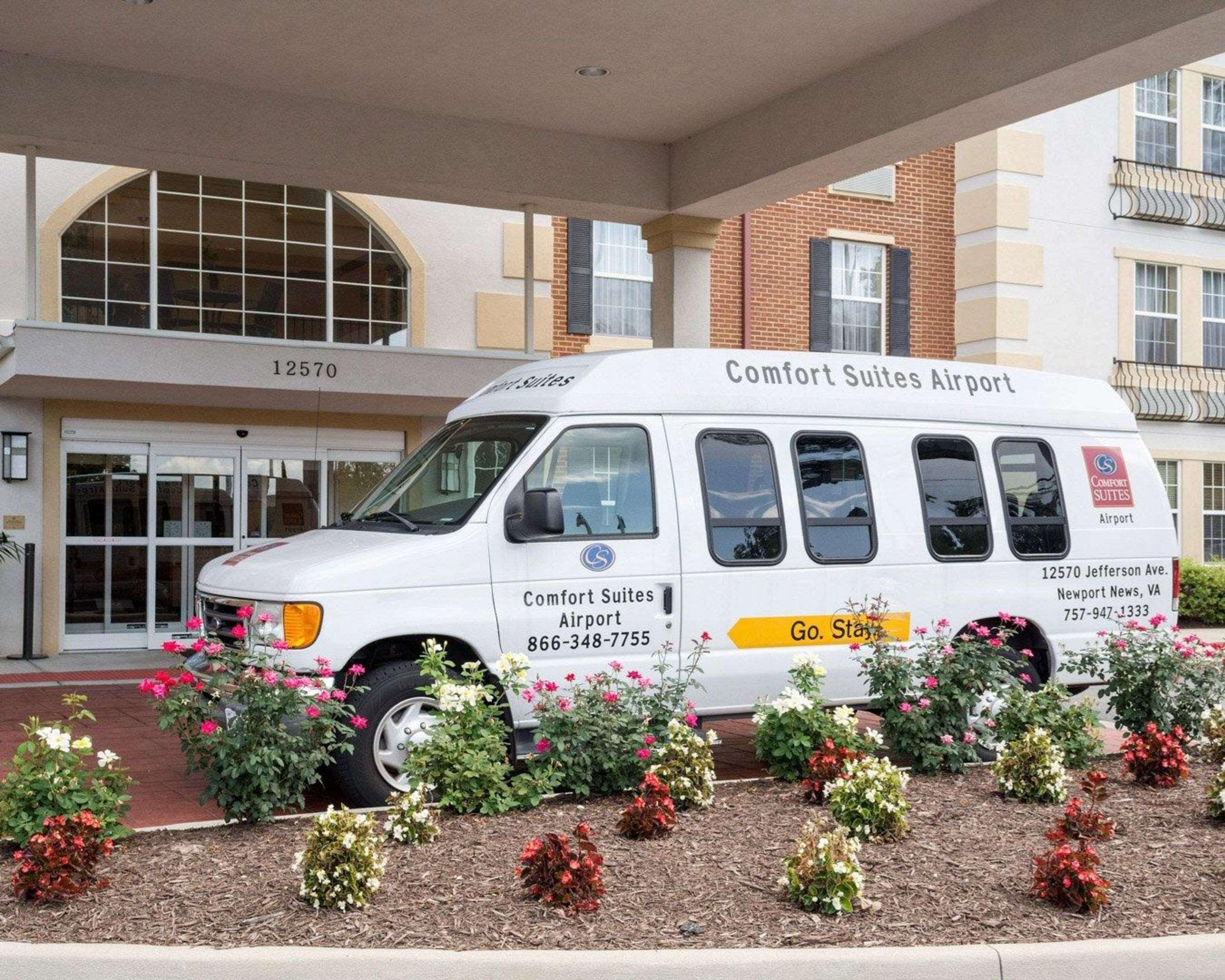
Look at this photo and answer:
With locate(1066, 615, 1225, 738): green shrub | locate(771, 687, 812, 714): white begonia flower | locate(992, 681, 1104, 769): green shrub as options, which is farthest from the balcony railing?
locate(771, 687, 812, 714): white begonia flower

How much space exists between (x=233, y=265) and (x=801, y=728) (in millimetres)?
10576

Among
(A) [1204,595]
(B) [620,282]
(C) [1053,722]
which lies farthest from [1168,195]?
(C) [1053,722]

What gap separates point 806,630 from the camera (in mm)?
8797

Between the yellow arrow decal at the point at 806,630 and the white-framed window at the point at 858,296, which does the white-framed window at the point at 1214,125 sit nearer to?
the white-framed window at the point at 858,296

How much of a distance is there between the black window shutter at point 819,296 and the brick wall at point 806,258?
8 cm

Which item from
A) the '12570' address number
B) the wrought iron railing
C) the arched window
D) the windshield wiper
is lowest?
the windshield wiper

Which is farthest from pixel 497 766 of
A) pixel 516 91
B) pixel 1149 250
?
pixel 1149 250

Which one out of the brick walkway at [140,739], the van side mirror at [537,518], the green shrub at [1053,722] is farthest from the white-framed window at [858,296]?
the van side mirror at [537,518]

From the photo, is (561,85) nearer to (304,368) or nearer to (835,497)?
Result: (304,368)

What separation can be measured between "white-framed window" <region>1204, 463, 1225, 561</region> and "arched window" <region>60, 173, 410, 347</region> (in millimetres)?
14383

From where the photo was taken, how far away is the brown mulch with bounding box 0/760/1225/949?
5.09 meters

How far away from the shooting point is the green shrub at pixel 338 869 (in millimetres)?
5238

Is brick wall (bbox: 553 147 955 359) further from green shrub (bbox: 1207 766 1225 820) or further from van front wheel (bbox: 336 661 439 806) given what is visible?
green shrub (bbox: 1207 766 1225 820)

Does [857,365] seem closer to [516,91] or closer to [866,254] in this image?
[516,91]
